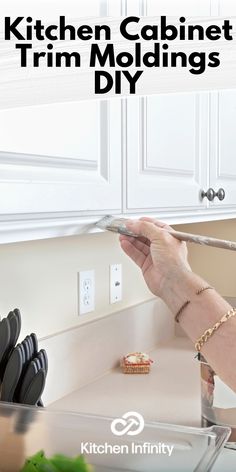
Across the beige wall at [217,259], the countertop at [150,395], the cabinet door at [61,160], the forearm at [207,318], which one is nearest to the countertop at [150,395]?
the countertop at [150,395]

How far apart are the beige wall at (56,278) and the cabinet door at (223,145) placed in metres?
0.34

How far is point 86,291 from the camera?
64.6 inches

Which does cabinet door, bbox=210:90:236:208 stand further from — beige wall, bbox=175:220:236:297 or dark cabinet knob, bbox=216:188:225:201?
beige wall, bbox=175:220:236:297

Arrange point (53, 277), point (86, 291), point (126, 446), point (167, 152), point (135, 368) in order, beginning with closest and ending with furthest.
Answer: point (126, 446)
point (167, 152)
point (53, 277)
point (86, 291)
point (135, 368)

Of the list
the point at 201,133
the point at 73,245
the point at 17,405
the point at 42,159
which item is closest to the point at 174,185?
the point at 201,133

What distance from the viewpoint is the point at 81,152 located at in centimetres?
102

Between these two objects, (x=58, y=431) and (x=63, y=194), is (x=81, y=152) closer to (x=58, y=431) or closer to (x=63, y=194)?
(x=63, y=194)

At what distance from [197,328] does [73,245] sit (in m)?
0.62

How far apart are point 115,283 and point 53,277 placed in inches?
12.3

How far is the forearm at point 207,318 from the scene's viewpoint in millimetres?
998

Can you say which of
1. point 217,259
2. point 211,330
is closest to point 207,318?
point 211,330

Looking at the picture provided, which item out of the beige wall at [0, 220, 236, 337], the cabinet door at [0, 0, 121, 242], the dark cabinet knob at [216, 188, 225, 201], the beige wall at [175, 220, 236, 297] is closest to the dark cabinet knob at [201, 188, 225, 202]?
the dark cabinet knob at [216, 188, 225, 201]

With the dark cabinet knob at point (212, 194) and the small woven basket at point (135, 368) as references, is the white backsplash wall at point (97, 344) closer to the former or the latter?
the small woven basket at point (135, 368)

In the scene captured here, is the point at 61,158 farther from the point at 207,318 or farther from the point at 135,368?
the point at 135,368
